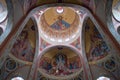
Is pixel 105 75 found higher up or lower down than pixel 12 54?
lower down

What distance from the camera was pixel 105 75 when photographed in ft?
53.1

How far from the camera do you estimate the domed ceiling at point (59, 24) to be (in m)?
18.2

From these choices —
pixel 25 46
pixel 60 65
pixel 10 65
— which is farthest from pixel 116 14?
pixel 10 65

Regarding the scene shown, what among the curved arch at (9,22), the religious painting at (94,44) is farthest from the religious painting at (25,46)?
the religious painting at (94,44)

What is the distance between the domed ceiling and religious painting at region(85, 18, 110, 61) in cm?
141

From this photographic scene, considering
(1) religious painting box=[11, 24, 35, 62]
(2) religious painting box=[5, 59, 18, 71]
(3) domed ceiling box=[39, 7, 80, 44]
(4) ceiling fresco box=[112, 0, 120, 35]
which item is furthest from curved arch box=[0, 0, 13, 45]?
(4) ceiling fresco box=[112, 0, 120, 35]

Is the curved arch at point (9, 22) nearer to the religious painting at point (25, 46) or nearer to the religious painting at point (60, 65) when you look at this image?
the religious painting at point (25, 46)

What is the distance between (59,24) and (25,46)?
365 cm

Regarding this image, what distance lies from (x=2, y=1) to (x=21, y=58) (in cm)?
535

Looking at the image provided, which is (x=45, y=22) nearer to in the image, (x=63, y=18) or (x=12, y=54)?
(x=63, y=18)

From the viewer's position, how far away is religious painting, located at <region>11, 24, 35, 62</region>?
16.6 metres

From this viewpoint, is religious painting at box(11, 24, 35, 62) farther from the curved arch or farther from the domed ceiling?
the curved arch

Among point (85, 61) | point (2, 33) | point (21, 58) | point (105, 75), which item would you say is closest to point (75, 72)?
point (85, 61)

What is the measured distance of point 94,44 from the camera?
16.9 meters
